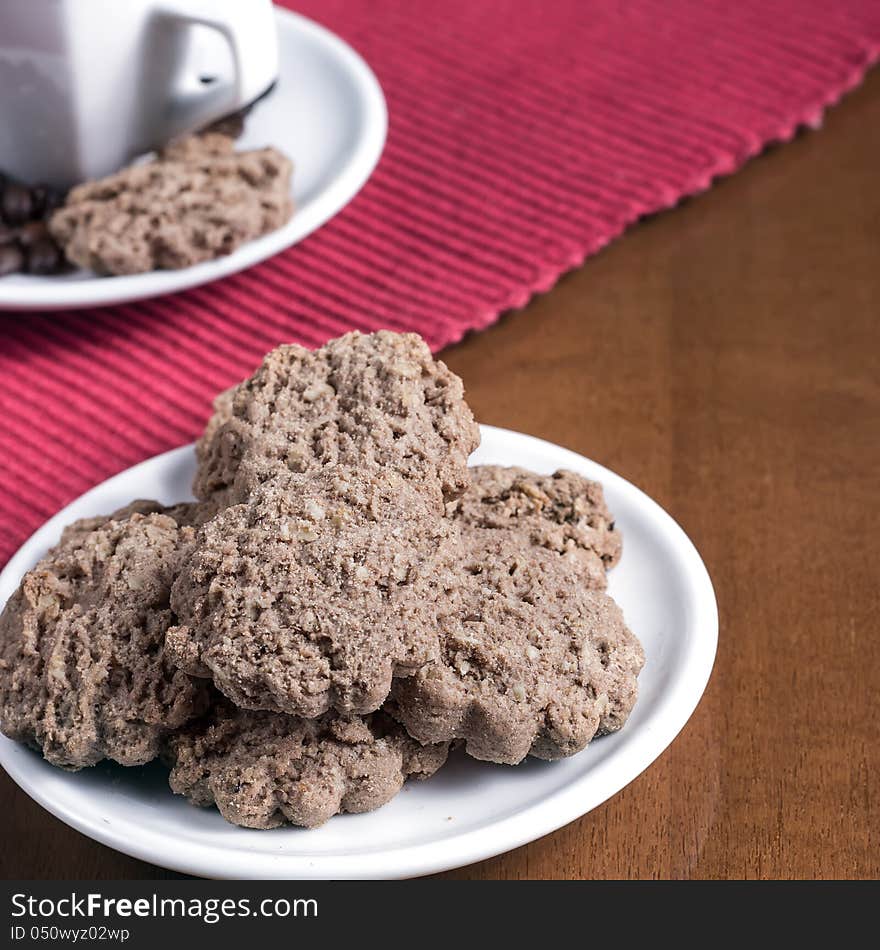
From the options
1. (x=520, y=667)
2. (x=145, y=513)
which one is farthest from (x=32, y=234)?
(x=520, y=667)

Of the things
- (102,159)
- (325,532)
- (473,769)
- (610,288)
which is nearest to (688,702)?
(473,769)

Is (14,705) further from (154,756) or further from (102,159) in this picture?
(102,159)

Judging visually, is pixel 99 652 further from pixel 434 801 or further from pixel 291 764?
pixel 434 801

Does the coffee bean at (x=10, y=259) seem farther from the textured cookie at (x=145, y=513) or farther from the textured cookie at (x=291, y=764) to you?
the textured cookie at (x=291, y=764)

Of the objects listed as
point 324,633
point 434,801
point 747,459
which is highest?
point 324,633

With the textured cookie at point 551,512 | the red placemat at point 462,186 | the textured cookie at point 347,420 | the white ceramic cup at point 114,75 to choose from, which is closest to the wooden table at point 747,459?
the red placemat at point 462,186
